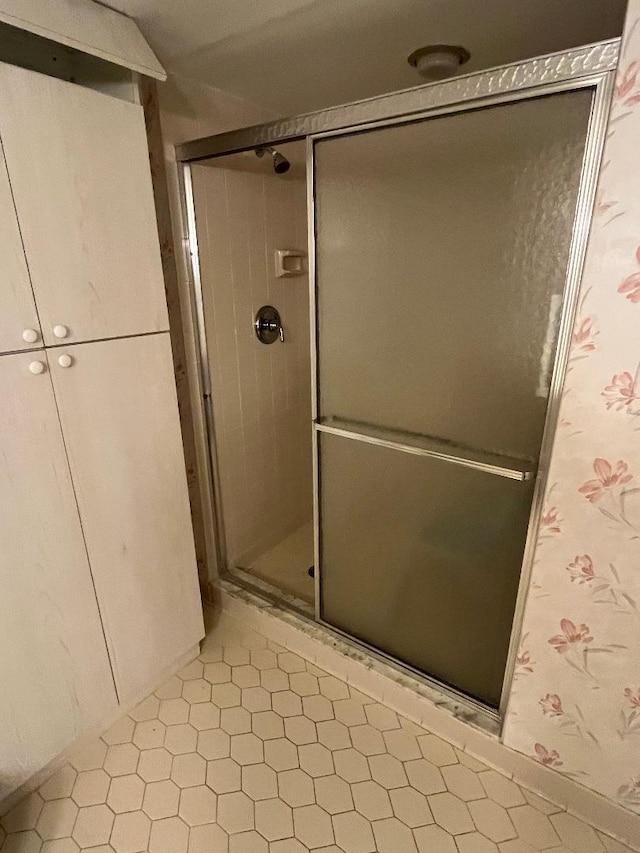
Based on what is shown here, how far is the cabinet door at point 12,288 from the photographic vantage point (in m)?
1.02

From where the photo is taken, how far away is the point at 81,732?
1.41 m

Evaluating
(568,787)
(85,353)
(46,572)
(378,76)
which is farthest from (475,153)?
(568,787)

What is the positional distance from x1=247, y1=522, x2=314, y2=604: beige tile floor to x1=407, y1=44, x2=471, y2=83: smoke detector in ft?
6.18

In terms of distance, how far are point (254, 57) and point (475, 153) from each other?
81 cm

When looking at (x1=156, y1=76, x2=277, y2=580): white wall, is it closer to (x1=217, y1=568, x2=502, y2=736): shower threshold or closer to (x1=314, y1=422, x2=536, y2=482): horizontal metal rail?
(x1=217, y1=568, x2=502, y2=736): shower threshold

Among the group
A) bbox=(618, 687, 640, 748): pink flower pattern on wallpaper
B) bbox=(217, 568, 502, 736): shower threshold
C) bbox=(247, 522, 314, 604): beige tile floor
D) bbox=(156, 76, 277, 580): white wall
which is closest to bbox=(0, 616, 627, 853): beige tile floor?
bbox=(217, 568, 502, 736): shower threshold

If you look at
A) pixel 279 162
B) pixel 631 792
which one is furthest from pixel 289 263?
pixel 631 792

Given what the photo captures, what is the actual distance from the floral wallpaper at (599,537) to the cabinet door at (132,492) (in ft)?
3.49

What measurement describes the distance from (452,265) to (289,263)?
1128 mm

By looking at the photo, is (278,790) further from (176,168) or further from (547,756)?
(176,168)

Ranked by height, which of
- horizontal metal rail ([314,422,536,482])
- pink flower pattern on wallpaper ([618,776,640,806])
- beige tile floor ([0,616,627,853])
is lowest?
beige tile floor ([0,616,627,853])

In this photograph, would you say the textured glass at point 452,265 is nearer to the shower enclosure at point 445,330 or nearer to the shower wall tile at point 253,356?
the shower enclosure at point 445,330

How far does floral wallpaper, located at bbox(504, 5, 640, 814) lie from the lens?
0.87 meters

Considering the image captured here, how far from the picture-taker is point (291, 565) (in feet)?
7.34
